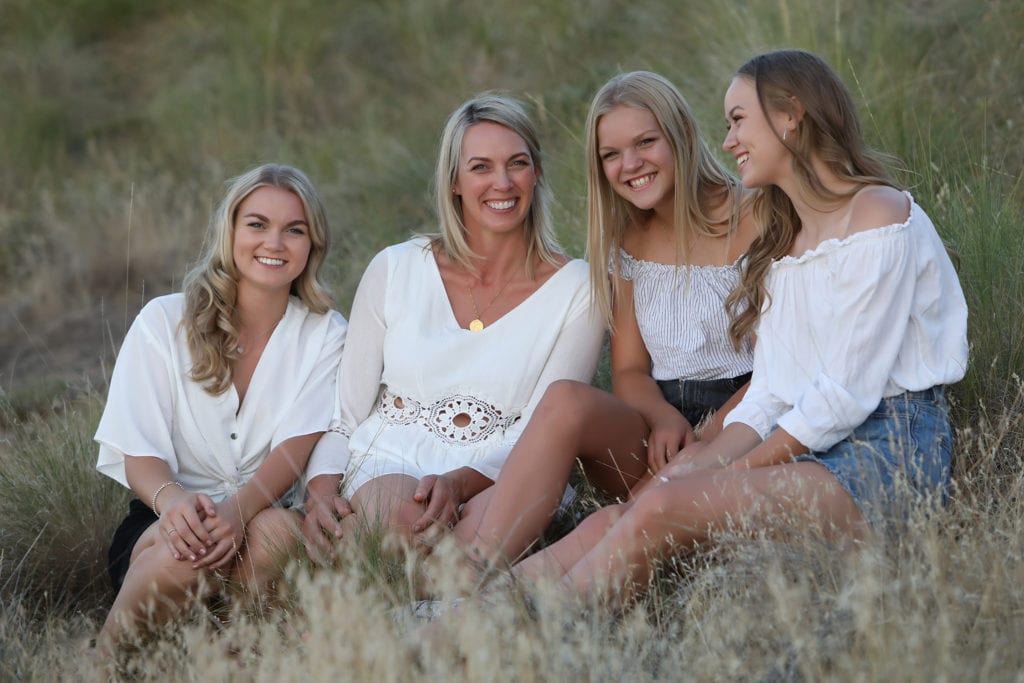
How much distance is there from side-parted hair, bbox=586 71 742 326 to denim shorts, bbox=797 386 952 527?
94 cm

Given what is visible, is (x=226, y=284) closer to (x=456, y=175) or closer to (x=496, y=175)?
(x=456, y=175)

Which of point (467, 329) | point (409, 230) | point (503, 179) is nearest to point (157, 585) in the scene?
point (467, 329)

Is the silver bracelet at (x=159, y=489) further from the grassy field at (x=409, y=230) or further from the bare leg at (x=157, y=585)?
the grassy field at (x=409, y=230)

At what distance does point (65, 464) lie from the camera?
166 inches

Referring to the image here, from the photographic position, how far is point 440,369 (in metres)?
3.77

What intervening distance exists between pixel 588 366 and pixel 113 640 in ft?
5.26

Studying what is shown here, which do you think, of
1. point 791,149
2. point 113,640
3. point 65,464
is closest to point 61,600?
point 65,464

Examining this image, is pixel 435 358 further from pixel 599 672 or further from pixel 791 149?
pixel 599 672

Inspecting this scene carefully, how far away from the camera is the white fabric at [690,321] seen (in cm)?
372

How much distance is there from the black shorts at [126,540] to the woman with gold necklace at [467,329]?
0.52m

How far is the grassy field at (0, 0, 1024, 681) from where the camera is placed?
238cm

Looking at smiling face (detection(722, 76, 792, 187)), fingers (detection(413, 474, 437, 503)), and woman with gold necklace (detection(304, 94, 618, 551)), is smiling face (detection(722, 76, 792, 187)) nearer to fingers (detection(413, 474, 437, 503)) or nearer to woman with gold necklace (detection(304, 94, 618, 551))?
woman with gold necklace (detection(304, 94, 618, 551))

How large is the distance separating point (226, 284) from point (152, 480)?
2.15ft

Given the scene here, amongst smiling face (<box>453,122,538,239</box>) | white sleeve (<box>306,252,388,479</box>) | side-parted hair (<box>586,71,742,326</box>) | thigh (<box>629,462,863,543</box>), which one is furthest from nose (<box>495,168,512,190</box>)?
thigh (<box>629,462,863,543</box>)
